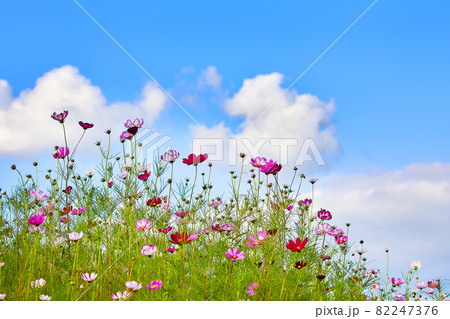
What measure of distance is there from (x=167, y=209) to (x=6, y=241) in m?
1.35

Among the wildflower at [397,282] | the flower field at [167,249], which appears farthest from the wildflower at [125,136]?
the wildflower at [397,282]

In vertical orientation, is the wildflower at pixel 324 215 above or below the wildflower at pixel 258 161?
below

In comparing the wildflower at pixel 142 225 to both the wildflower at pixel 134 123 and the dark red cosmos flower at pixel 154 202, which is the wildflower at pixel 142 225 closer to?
the dark red cosmos flower at pixel 154 202

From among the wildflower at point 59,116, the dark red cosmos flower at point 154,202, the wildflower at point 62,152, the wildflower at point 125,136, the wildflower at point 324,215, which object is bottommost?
the wildflower at point 324,215

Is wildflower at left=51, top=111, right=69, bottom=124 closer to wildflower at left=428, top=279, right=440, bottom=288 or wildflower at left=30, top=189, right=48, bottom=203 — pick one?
wildflower at left=30, top=189, right=48, bottom=203

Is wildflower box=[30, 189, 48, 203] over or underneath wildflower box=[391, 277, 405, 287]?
over

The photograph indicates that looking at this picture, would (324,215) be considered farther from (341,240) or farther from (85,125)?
(85,125)

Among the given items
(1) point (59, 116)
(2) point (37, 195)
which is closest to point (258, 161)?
(1) point (59, 116)

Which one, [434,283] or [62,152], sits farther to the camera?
[434,283]

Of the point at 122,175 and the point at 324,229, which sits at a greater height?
the point at 122,175

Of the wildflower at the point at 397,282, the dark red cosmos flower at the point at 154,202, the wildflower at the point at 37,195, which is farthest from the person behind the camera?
the wildflower at the point at 397,282

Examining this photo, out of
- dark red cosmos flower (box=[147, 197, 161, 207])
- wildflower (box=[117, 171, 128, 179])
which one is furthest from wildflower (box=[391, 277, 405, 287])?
wildflower (box=[117, 171, 128, 179])
